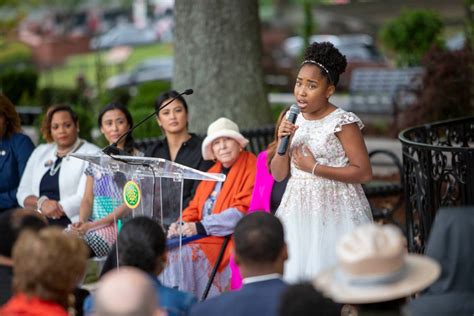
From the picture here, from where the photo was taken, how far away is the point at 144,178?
689 cm

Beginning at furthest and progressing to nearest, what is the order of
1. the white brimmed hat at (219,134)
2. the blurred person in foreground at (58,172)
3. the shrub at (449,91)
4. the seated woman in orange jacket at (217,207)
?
1. the shrub at (449,91)
2. the blurred person in foreground at (58,172)
3. the white brimmed hat at (219,134)
4. the seated woman in orange jacket at (217,207)

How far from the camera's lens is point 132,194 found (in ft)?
22.6

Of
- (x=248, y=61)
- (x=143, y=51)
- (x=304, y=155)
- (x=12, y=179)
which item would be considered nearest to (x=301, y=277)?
(x=304, y=155)

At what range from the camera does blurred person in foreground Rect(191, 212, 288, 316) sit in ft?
15.3

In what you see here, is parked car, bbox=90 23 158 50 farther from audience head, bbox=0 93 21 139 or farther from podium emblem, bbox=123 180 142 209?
podium emblem, bbox=123 180 142 209

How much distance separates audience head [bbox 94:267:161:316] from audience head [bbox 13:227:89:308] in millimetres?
547

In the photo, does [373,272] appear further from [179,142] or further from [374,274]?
[179,142]

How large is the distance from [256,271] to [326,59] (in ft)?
7.41

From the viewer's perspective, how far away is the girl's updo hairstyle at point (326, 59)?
6750 millimetres

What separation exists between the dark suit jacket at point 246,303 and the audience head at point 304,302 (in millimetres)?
399

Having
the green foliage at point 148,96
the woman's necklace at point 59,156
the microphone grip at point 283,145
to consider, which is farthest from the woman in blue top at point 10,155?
the green foliage at point 148,96

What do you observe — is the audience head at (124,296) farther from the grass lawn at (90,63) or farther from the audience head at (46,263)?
the grass lawn at (90,63)

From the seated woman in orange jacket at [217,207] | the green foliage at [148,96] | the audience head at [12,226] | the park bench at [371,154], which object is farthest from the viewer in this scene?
the green foliage at [148,96]

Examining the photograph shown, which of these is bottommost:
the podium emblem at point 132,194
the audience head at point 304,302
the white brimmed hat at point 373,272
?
the audience head at point 304,302
